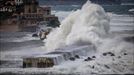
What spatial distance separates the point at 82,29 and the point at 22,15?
0.74 meters

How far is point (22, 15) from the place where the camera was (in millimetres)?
6777

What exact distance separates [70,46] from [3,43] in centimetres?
77

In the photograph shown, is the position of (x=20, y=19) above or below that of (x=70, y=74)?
above

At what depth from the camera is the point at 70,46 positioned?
21.9 ft

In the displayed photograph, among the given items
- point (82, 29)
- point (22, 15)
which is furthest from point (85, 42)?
point (22, 15)

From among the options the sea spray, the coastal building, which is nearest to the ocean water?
the sea spray

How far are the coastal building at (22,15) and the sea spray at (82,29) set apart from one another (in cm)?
15

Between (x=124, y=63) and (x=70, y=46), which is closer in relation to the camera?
(x=124, y=63)

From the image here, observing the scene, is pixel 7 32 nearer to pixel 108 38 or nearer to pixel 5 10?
pixel 5 10

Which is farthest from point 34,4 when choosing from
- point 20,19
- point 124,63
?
point 124,63

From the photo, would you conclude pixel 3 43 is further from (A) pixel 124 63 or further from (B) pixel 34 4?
(A) pixel 124 63

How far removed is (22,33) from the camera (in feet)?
22.4

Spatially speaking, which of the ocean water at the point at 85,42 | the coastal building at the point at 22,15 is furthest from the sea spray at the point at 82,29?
the coastal building at the point at 22,15

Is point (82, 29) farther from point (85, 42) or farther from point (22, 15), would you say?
point (22, 15)
